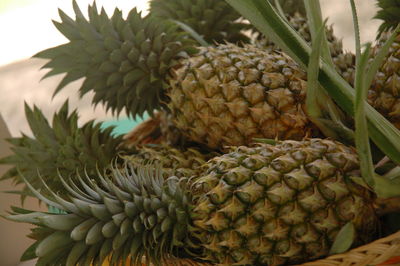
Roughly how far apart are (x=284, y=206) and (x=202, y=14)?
669mm

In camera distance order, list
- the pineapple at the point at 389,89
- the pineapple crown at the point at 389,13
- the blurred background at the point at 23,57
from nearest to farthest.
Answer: the pineapple at the point at 389,89 → the pineapple crown at the point at 389,13 → the blurred background at the point at 23,57

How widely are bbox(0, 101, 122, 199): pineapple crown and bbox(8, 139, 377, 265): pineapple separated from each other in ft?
0.87

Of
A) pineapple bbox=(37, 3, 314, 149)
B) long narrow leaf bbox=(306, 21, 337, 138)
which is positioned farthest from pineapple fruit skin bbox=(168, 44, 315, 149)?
long narrow leaf bbox=(306, 21, 337, 138)

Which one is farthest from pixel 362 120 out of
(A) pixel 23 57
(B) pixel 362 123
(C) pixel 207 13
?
(A) pixel 23 57

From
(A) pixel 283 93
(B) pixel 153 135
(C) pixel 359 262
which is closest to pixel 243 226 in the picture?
(C) pixel 359 262

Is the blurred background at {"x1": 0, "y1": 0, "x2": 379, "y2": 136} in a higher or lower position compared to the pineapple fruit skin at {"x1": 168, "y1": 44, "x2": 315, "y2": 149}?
higher

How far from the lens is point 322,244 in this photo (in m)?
0.64

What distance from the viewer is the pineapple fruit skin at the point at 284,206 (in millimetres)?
627

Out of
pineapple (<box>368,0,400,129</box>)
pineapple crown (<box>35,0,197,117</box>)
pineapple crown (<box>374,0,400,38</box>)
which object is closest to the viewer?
pineapple (<box>368,0,400,129</box>)

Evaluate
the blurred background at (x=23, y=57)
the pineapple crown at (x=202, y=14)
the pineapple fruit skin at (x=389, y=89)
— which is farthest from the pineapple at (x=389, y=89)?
the blurred background at (x=23, y=57)

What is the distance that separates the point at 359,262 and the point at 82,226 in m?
0.34

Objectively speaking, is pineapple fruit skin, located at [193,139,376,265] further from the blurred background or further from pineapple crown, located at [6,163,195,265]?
the blurred background

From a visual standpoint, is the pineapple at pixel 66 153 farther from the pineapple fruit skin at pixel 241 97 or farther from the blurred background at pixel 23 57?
the blurred background at pixel 23 57

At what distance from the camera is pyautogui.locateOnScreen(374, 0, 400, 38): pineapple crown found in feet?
2.95
